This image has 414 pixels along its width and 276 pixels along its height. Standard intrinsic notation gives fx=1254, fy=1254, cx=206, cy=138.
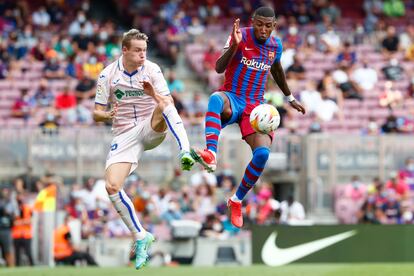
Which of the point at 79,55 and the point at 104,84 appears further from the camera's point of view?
the point at 79,55

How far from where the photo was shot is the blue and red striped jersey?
50.6ft

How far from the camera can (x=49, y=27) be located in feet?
108

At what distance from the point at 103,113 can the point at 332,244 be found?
27.9ft

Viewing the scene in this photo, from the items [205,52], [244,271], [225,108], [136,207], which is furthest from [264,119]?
[205,52]

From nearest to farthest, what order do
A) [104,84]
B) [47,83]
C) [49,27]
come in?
1. [104,84]
2. [47,83]
3. [49,27]

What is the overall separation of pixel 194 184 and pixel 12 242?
4.51m

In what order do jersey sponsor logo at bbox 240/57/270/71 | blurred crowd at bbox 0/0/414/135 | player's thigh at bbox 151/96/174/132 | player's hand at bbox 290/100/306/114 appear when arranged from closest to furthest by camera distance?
player's thigh at bbox 151/96/174/132 < jersey sponsor logo at bbox 240/57/270/71 < player's hand at bbox 290/100/306/114 < blurred crowd at bbox 0/0/414/135

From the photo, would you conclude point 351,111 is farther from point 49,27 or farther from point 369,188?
point 49,27

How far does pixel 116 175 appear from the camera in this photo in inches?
592

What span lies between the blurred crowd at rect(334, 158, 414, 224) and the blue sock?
35.8ft

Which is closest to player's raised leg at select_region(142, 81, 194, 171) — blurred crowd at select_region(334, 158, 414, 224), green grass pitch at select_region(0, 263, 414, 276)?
green grass pitch at select_region(0, 263, 414, 276)

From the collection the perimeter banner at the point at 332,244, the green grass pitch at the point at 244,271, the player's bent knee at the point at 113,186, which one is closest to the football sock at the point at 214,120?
the player's bent knee at the point at 113,186

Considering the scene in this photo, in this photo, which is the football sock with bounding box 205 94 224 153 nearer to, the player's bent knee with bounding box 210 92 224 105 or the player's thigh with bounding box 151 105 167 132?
the player's bent knee with bounding box 210 92 224 105

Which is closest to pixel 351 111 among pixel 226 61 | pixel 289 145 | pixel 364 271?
pixel 289 145
